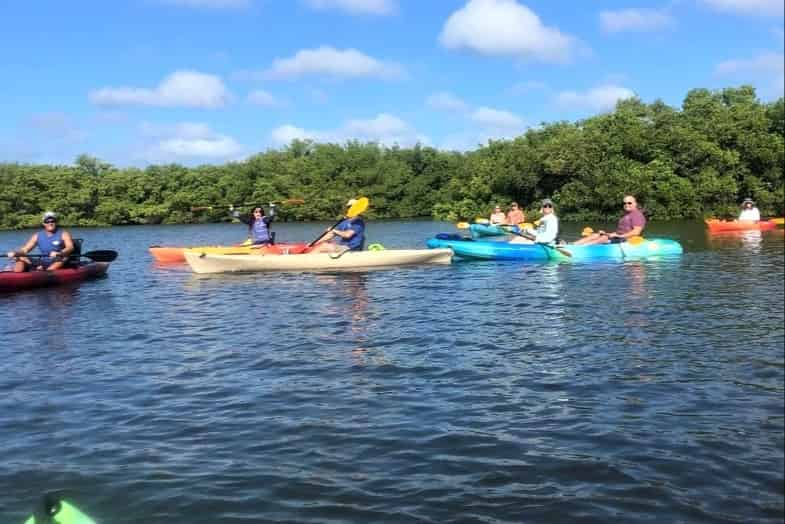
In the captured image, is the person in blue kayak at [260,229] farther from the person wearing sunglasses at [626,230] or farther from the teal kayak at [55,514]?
the teal kayak at [55,514]

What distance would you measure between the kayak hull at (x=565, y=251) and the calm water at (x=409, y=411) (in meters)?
5.62

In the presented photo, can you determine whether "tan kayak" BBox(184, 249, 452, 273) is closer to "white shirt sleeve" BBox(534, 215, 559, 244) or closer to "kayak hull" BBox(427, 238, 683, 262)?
"kayak hull" BBox(427, 238, 683, 262)

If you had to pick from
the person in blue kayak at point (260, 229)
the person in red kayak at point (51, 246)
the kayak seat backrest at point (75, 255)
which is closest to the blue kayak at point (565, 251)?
the person in blue kayak at point (260, 229)

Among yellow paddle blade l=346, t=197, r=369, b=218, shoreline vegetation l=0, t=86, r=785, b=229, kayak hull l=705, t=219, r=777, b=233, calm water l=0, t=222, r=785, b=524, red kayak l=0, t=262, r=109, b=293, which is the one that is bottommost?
calm water l=0, t=222, r=785, b=524

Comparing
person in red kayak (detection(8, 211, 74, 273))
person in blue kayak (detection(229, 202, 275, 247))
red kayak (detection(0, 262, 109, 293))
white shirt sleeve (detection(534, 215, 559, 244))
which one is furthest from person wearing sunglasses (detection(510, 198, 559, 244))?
person in red kayak (detection(8, 211, 74, 273))

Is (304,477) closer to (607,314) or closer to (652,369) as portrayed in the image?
(652,369)

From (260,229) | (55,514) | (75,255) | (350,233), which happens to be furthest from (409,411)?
(260,229)

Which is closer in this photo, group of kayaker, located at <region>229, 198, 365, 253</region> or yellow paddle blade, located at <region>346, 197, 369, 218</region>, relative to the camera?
yellow paddle blade, located at <region>346, 197, 369, 218</region>

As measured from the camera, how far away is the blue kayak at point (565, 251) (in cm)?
1789

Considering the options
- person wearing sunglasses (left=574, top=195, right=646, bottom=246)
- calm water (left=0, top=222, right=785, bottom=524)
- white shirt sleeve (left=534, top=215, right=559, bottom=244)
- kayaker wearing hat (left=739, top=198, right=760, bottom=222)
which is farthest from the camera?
kayaker wearing hat (left=739, top=198, right=760, bottom=222)

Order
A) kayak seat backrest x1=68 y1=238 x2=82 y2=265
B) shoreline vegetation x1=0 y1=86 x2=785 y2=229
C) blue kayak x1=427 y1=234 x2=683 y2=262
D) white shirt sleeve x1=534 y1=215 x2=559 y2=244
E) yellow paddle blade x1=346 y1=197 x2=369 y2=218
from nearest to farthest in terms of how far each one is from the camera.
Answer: kayak seat backrest x1=68 y1=238 x2=82 y2=265
yellow paddle blade x1=346 y1=197 x2=369 y2=218
blue kayak x1=427 y1=234 x2=683 y2=262
white shirt sleeve x1=534 y1=215 x2=559 y2=244
shoreline vegetation x1=0 y1=86 x2=785 y2=229

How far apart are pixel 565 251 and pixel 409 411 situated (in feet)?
40.0

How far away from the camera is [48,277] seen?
620 inches

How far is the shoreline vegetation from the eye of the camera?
118ft
